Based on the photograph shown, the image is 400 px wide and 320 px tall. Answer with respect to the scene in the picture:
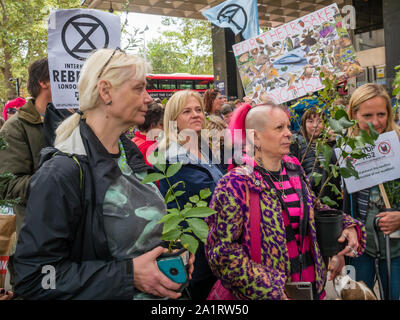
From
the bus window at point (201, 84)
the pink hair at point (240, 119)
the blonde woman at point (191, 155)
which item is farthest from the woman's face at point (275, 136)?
the bus window at point (201, 84)

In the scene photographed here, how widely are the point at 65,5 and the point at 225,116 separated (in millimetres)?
8006

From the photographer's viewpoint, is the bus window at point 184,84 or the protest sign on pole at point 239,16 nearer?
the protest sign on pole at point 239,16

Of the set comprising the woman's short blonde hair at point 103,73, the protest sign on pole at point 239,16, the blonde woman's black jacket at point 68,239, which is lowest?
the blonde woman's black jacket at point 68,239

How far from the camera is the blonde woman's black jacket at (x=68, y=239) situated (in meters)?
1.42

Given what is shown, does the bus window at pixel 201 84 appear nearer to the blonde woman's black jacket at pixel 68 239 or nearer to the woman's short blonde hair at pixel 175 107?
the woman's short blonde hair at pixel 175 107

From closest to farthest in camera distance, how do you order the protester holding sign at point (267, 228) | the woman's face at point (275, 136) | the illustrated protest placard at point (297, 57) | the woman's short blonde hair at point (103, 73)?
the woman's short blonde hair at point (103, 73) < the protester holding sign at point (267, 228) < the woman's face at point (275, 136) < the illustrated protest placard at point (297, 57)

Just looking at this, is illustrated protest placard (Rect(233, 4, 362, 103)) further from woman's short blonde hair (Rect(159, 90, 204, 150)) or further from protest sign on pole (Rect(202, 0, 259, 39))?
protest sign on pole (Rect(202, 0, 259, 39))

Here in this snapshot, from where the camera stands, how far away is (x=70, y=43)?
3102 millimetres

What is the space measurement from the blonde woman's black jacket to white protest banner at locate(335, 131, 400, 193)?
5.82 feet

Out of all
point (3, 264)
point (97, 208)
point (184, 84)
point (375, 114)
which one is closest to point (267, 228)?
point (97, 208)

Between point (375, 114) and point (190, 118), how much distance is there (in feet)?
4.69

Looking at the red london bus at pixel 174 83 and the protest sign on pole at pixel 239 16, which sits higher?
the red london bus at pixel 174 83

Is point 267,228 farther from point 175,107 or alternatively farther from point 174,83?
point 174,83

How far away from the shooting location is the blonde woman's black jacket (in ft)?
4.65
